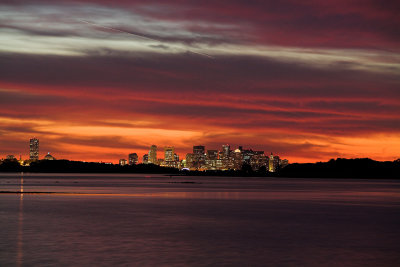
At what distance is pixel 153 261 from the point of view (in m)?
25.6

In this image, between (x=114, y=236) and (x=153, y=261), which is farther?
(x=114, y=236)

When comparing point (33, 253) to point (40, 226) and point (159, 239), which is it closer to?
point (159, 239)

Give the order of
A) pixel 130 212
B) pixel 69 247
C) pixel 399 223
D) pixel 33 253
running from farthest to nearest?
1. pixel 130 212
2. pixel 399 223
3. pixel 69 247
4. pixel 33 253

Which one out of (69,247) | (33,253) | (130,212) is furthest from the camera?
(130,212)

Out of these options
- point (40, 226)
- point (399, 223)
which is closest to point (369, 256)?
point (399, 223)

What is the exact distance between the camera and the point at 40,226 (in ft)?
129

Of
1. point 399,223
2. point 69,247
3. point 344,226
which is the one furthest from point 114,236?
point 399,223

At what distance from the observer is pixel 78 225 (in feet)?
132

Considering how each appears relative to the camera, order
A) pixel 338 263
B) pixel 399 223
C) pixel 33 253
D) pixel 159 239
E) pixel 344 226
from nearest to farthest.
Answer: pixel 338 263, pixel 33 253, pixel 159 239, pixel 344 226, pixel 399 223

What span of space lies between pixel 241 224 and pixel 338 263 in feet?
57.0

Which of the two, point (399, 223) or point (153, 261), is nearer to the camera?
point (153, 261)

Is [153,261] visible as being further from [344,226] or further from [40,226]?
[344,226]

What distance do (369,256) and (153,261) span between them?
404 inches

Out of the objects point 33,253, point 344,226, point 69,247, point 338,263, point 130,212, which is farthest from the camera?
point 130,212
